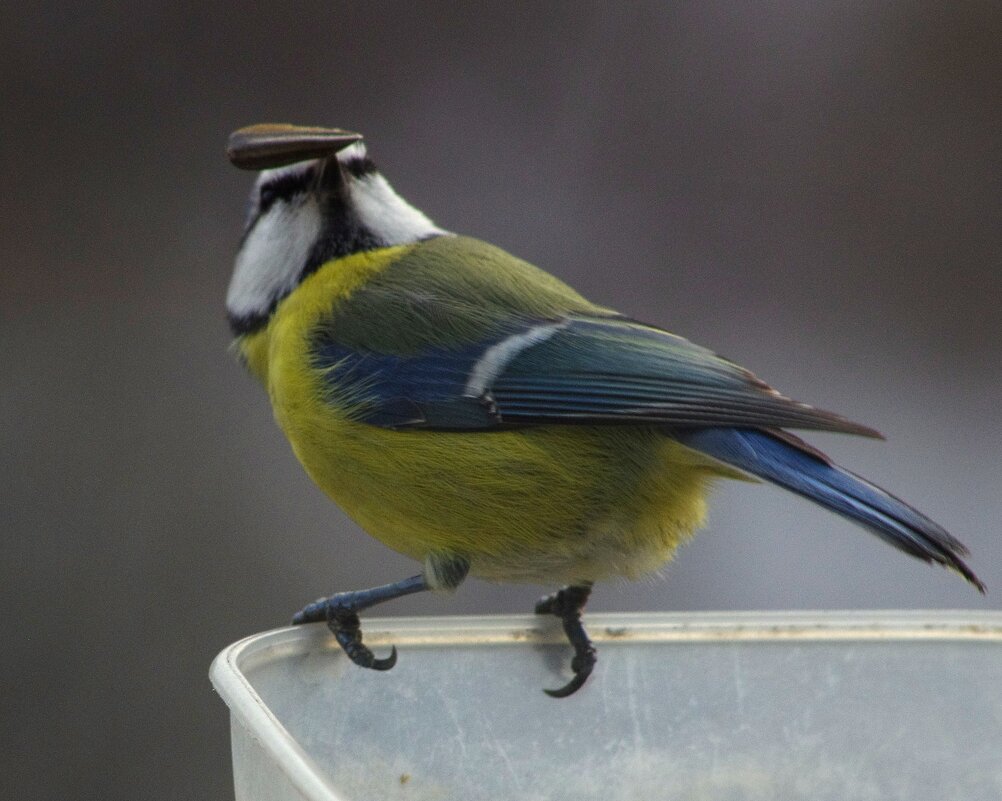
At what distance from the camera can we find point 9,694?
8.10 feet

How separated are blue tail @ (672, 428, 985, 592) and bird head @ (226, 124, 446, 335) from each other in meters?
0.46

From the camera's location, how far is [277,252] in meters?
1.56

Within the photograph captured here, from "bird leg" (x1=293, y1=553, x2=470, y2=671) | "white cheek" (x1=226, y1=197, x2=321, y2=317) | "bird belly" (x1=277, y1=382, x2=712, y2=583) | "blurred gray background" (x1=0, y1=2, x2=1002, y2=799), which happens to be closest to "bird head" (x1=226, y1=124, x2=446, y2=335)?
"white cheek" (x1=226, y1=197, x2=321, y2=317)

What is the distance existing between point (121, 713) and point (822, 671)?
1.60 meters

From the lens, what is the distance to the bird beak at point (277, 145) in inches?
46.0

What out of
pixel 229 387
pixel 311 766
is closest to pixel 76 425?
pixel 229 387

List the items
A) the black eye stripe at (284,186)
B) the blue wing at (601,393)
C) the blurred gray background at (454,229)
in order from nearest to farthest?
the blue wing at (601,393)
the black eye stripe at (284,186)
the blurred gray background at (454,229)

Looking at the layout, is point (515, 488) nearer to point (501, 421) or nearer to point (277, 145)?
point (501, 421)

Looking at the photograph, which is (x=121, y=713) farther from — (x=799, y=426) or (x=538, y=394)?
(x=799, y=426)

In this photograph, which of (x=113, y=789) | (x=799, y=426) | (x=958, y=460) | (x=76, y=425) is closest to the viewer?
(x=799, y=426)

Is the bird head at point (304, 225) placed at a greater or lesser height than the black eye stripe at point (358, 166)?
lesser

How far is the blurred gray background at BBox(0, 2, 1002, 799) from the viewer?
257 cm

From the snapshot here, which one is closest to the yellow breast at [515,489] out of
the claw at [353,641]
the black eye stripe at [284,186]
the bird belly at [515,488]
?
the bird belly at [515,488]

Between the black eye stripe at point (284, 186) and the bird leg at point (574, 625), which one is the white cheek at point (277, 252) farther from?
the bird leg at point (574, 625)
